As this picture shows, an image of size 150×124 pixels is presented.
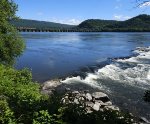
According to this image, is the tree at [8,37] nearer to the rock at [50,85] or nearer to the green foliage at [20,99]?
the rock at [50,85]

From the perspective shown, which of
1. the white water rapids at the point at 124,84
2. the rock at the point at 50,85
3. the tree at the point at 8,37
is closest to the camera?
the white water rapids at the point at 124,84

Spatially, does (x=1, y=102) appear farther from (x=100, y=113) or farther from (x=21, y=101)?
(x=100, y=113)

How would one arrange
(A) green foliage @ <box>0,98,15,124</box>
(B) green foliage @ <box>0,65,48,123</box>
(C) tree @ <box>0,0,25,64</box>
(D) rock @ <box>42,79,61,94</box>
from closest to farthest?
(A) green foliage @ <box>0,98,15,124</box>, (B) green foliage @ <box>0,65,48,123</box>, (C) tree @ <box>0,0,25,64</box>, (D) rock @ <box>42,79,61,94</box>

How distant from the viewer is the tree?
29.3 metres

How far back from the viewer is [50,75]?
139 ft

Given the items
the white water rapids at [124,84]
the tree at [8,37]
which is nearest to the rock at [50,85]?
the white water rapids at [124,84]

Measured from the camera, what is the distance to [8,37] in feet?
100

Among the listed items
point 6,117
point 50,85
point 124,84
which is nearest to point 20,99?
point 6,117

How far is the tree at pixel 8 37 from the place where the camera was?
2934 cm

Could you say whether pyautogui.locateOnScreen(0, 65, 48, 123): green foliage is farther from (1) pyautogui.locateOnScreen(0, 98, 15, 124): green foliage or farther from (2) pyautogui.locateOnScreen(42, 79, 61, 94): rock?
(2) pyautogui.locateOnScreen(42, 79, 61, 94): rock

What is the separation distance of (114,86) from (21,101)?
752 inches

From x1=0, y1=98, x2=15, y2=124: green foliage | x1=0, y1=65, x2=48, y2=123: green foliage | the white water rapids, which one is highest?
x1=0, y1=98, x2=15, y2=124: green foliage

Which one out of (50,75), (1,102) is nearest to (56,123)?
(1,102)

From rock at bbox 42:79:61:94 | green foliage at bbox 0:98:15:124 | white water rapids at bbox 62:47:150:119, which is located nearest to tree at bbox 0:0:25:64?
rock at bbox 42:79:61:94
